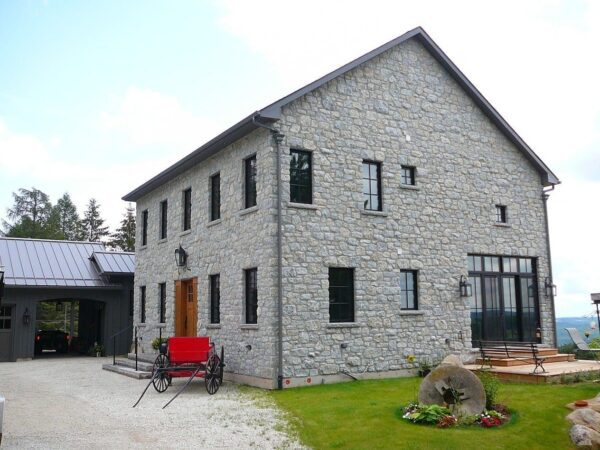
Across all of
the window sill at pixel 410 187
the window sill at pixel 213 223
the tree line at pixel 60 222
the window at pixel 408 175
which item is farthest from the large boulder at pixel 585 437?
the tree line at pixel 60 222

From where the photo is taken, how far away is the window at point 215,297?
1622cm

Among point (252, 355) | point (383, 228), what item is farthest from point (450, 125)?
point (252, 355)

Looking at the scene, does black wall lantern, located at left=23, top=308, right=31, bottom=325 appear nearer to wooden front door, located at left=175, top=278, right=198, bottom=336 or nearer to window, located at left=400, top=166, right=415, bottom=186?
wooden front door, located at left=175, top=278, right=198, bottom=336

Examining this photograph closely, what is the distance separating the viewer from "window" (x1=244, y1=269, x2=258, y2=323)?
14.4m

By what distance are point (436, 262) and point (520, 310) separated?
3.51m

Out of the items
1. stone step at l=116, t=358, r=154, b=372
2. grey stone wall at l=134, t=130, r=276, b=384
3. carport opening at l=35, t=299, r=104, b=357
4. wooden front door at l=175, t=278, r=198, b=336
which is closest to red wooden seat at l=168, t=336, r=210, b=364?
grey stone wall at l=134, t=130, r=276, b=384

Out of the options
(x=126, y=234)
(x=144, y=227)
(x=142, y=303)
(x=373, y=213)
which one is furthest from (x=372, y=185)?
(x=126, y=234)

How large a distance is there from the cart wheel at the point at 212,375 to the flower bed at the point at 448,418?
4735 millimetres

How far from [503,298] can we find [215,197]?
A: 28.5ft

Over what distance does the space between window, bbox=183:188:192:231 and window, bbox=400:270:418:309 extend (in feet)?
22.5

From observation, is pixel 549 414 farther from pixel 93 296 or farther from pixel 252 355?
pixel 93 296

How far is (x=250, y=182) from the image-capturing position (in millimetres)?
15094

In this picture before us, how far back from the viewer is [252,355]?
14.0m

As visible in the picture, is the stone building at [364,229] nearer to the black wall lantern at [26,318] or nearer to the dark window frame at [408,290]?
the dark window frame at [408,290]
